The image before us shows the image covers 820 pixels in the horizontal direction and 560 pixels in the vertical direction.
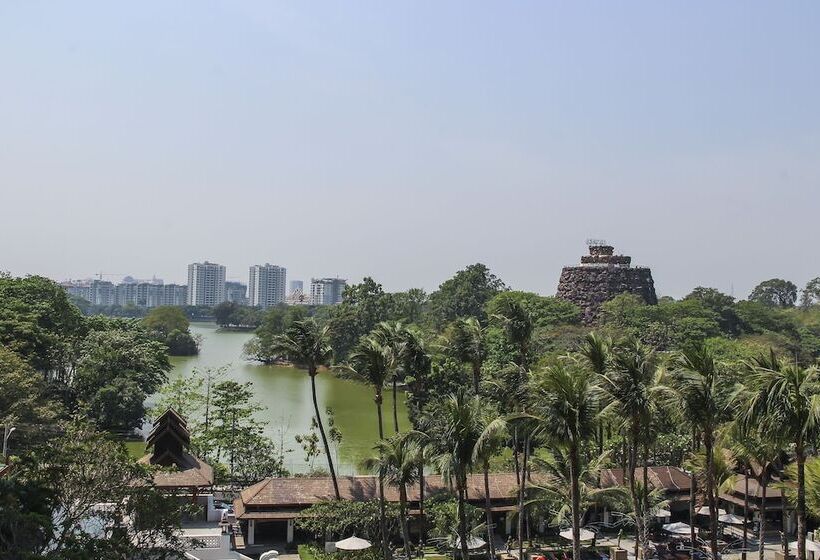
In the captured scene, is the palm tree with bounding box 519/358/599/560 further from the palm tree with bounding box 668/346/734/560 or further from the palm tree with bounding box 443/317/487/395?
the palm tree with bounding box 443/317/487/395

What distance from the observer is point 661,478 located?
31328mm

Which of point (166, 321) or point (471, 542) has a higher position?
point (166, 321)

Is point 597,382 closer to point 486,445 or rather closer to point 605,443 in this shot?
point 486,445

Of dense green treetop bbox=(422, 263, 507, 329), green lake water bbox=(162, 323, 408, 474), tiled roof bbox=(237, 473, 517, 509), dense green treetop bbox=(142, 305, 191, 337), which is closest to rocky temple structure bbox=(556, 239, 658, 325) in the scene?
dense green treetop bbox=(422, 263, 507, 329)

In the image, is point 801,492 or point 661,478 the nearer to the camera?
point 801,492

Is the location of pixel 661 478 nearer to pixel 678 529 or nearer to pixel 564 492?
pixel 678 529

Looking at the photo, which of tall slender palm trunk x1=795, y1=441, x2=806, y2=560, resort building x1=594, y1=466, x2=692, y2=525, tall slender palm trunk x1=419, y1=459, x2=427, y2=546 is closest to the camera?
tall slender palm trunk x1=795, y1=441, x2=806, y2=560

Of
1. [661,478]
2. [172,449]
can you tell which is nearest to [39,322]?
[172,449]

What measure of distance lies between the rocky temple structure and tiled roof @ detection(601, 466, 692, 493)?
5374 centimetres

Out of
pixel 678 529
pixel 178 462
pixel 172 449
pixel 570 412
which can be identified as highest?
pixel 570 412

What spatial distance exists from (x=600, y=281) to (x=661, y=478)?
59.0 m

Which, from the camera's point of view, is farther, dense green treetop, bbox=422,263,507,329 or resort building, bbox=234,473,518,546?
dense green treetop, bbox=422,263,507,329

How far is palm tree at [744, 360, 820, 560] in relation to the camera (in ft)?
55.3

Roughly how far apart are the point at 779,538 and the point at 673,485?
13.5 feet
